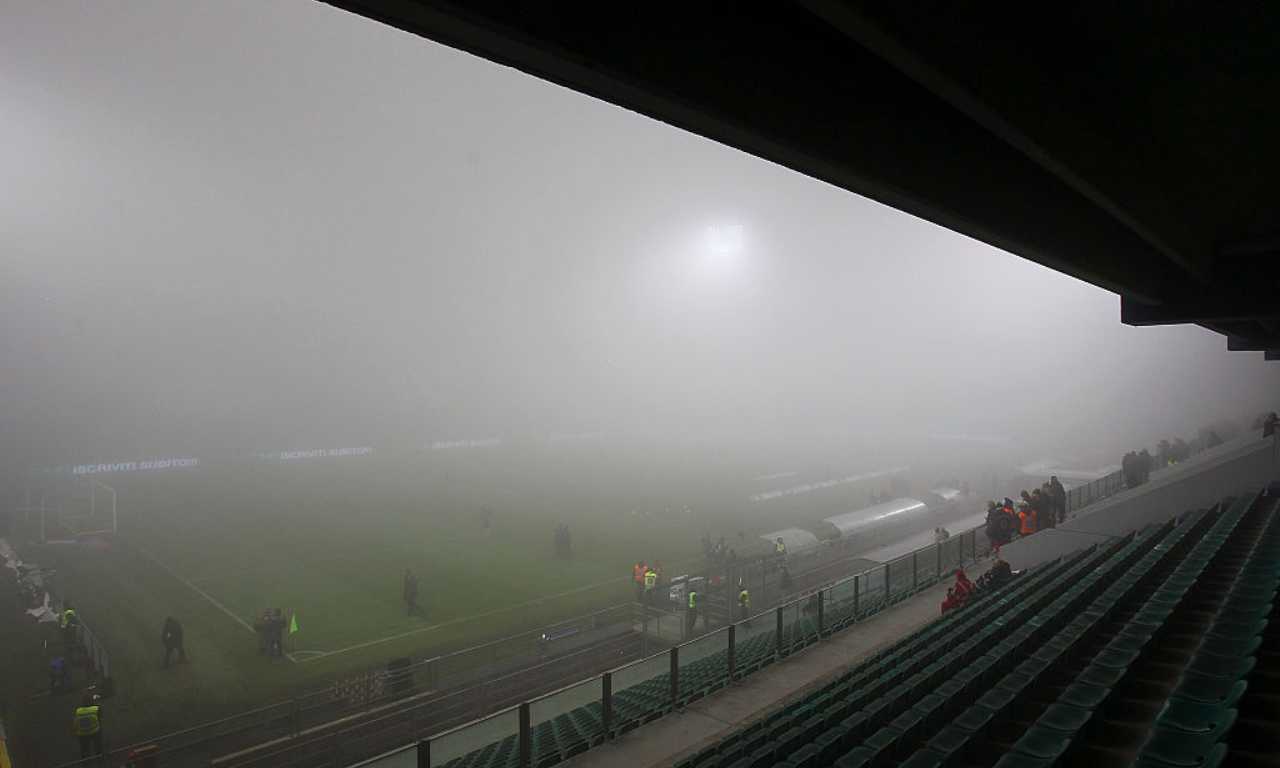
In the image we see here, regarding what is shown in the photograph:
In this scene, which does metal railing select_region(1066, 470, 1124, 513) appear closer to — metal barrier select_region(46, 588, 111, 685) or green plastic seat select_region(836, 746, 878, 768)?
green plastic seat select_region(836, 746, 878, 768)

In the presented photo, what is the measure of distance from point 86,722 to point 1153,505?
743 inches

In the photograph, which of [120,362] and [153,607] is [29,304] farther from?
[153,607]

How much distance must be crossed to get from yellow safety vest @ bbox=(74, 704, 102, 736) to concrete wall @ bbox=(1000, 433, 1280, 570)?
15.4 metres

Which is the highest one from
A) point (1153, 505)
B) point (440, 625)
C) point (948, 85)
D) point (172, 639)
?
point (948, 85)

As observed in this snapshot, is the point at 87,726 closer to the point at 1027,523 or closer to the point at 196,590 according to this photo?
the point at 196,590

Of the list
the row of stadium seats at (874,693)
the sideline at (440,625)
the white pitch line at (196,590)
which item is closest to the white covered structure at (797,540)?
the sideline at (440,625)

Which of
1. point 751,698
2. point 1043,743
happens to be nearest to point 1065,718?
point 1043,743

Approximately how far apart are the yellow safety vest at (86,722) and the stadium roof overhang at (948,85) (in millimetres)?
11863

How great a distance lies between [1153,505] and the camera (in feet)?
43.2

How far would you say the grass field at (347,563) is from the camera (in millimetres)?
14234

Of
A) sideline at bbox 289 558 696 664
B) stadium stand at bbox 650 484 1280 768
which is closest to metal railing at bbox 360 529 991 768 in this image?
stadium stand at bbox 650 484 1280 768

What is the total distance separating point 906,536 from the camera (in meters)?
22.2

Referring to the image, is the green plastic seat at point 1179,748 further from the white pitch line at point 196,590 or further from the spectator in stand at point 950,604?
the white pitch line at point 196,590

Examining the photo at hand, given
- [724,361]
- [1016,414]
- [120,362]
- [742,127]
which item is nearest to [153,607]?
[742,127]
